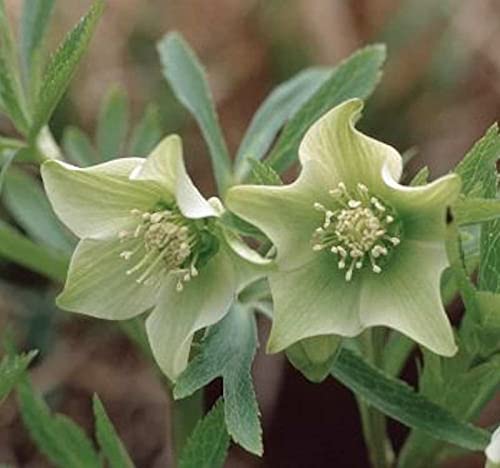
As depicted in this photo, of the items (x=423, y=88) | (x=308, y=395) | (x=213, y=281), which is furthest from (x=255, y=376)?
(x=213, y=281)

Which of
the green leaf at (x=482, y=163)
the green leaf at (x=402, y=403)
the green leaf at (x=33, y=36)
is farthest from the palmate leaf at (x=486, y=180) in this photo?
the green leaf at (x=33, y=36)

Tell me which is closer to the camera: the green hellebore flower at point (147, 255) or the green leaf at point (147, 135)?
the green hellebore flower at point (147, 255)

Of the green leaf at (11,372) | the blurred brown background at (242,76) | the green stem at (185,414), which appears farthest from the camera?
the blurred brown background at (242,76)

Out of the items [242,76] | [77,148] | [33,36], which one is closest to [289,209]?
[33,36]

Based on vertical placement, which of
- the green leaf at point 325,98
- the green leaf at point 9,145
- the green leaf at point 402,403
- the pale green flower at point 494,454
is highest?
the green leaf at point 9,145

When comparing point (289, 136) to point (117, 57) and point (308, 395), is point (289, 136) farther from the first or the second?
point (117, 57)

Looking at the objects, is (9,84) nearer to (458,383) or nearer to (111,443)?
(111,443)

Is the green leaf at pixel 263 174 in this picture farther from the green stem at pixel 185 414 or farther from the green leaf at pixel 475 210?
the green stem at pixel 185 414
